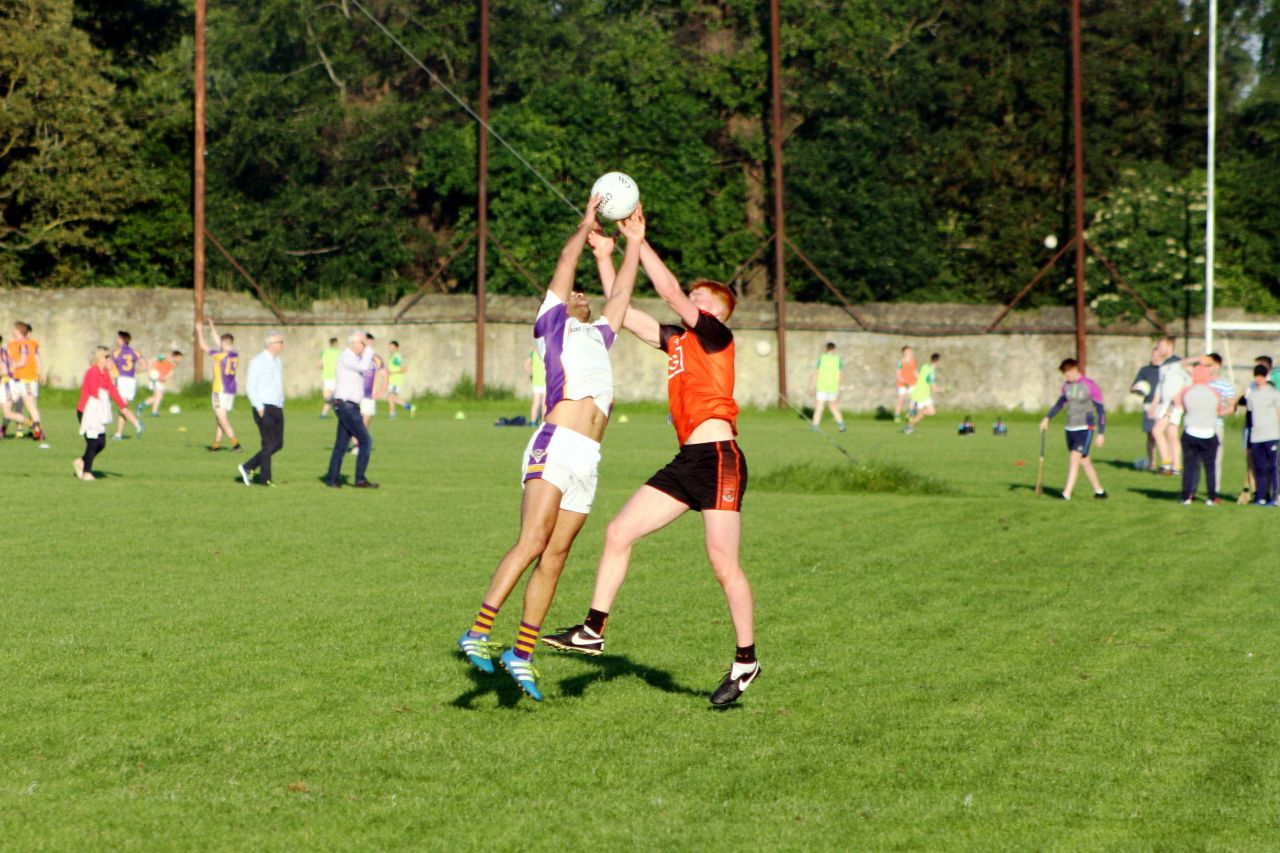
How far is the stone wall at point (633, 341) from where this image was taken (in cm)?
4462

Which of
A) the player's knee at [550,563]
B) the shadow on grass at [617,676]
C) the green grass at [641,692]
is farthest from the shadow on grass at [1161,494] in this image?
the player's knee at [550,563]

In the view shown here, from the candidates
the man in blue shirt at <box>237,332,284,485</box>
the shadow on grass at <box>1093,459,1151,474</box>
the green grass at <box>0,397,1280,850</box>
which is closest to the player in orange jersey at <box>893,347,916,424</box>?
the shadow on grass at <box>1093,459,1151,474</box>

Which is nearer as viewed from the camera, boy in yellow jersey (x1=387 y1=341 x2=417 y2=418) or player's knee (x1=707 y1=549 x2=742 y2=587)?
player's knee (x1=707 y1=549 x2=742 y2=587)

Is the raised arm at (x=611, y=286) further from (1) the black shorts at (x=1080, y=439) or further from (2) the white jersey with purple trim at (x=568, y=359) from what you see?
(1) the black shorts at (x=1080, y=439)

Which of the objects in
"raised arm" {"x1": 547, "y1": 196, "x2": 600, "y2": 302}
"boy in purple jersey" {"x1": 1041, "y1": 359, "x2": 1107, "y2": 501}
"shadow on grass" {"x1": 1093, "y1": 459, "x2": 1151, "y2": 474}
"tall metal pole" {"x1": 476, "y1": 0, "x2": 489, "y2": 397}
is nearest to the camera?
"raised arm" {"x1": 547, "y1": 196, "x2": 600, "y2": 302}

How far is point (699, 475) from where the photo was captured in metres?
8.02

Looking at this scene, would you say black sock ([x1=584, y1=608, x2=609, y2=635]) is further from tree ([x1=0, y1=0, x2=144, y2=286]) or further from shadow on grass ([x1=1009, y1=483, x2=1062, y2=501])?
tree ([x1=0, y1=0, x2=144, y2=286])

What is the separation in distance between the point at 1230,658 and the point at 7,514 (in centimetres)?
1158

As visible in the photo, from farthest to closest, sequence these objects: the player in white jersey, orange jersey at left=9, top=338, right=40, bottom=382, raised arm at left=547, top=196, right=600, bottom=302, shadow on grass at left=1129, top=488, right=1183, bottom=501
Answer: orange jersey at left=9, top=338, right=40, bottom=382
shadow on grass at left=1129, top=488, right=1183, bottom=501
the player in white jersey
raised arm at left=547, top=196, right=600, bottom=302

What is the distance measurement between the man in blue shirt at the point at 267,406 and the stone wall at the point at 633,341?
24845 mm

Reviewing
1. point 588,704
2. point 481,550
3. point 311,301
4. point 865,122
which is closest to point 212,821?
point 588,704

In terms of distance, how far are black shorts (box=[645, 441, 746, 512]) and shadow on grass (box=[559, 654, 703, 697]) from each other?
99cm

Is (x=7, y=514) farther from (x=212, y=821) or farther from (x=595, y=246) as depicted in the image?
(x=212, y=821)

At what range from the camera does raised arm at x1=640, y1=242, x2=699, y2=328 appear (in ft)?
25.0
